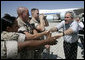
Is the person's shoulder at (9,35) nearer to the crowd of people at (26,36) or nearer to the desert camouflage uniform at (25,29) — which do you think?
the crowd of people at (26,36)

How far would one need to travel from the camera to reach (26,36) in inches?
104

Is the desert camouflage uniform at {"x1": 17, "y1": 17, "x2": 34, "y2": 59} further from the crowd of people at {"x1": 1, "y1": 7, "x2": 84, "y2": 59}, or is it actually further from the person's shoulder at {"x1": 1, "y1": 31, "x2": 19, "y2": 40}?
the person's shoulder at {"x1": 1, "y1": 31, "x2": 19, "y2": 40}

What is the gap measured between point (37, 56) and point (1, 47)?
221 cm

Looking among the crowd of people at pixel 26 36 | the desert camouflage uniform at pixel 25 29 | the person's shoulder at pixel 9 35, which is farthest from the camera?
the desert camouflage uniform at pixel 25 29

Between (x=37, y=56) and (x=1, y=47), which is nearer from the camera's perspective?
(x=1, y=47)

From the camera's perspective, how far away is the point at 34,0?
4406 mm

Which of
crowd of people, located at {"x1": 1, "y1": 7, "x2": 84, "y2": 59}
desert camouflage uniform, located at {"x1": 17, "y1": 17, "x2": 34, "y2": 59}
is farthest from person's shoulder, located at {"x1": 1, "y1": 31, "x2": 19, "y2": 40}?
desert camouflage uniform, located at {"x1": 17, "y1": 17, "x2": 34, "y2": 59}

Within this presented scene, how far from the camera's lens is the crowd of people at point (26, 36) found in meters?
1.70

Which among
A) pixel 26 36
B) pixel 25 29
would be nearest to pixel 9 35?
pixel 26 36

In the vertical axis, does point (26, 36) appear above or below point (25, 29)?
below

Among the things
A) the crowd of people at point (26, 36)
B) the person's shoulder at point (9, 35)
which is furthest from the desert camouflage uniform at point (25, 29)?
the person's shoulder at point (9, 35)

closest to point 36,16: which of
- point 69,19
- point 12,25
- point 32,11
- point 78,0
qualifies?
point 32,11

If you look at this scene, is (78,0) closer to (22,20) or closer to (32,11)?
(32,11)

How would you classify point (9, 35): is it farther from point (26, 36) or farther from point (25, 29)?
point (25, 29)
